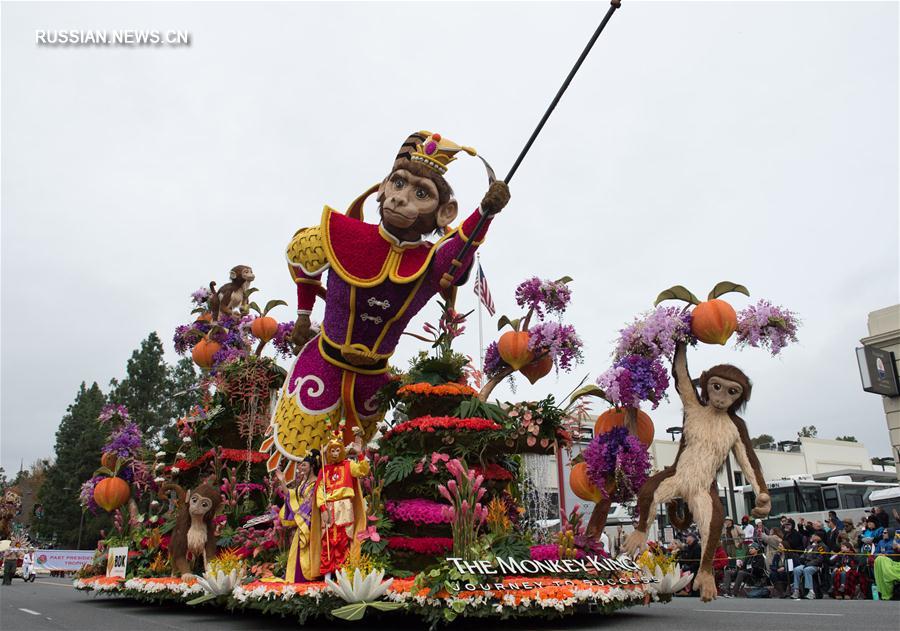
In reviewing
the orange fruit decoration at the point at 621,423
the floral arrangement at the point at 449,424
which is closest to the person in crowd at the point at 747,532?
the orange fruit decoration at the point at 621,423

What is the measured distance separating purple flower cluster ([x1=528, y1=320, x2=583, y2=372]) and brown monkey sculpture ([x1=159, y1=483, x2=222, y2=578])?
5219 millimetres

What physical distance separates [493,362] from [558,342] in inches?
40.4

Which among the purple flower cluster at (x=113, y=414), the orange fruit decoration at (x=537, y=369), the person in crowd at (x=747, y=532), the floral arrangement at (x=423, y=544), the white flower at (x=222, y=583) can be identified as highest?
the purple flower cluster at (x=113, y=414)

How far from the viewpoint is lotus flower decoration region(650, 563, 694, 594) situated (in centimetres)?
865

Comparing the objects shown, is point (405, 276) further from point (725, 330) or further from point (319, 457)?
point (725, 330)

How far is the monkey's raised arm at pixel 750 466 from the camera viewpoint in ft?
23.8

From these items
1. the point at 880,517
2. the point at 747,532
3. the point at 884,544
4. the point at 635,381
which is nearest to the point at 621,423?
the point at 635,381

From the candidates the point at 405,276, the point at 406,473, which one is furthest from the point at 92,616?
the point at 405,276

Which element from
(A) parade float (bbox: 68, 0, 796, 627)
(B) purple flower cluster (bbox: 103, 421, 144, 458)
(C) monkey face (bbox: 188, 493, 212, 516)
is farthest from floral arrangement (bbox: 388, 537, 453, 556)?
(B) purple flower cluster (bbox: 103, 421, 144, 458)

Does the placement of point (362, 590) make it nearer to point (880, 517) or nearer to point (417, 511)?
point (417, 511)

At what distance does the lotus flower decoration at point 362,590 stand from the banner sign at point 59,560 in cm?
2637

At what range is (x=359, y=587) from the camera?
730cm

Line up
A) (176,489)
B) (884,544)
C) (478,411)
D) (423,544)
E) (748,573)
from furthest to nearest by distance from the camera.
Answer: (748,573) < (176,489) < (884,544) < (478,411) < (423,544)

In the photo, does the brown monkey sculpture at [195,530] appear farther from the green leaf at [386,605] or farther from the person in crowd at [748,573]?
the person in crowd at [748,573]
